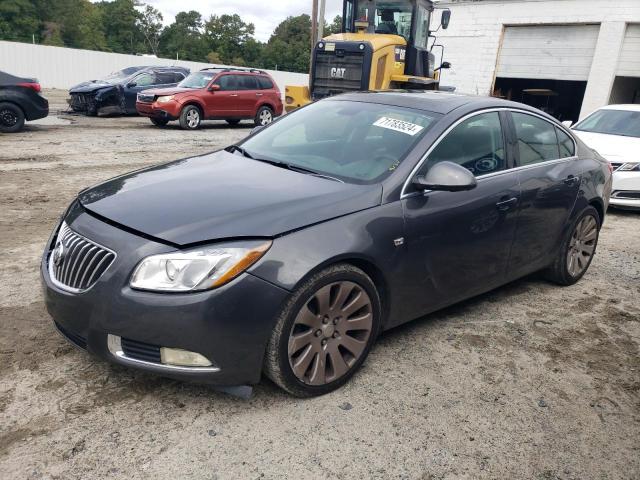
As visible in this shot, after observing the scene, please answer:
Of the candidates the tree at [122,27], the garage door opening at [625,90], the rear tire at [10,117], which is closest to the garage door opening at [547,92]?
the garage door opening at [625,90]

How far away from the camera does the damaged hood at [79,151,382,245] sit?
2596 millimetres

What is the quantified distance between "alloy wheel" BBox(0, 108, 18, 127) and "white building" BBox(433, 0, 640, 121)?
15.9 metres

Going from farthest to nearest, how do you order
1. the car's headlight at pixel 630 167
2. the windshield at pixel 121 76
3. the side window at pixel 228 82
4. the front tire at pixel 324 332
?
the windshield at pixel 121 76
the side window at pixel 228 82
the car's headlight at pixel 630 167
the front tire at pixel 324 332

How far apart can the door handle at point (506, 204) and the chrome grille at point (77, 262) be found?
2460 mm

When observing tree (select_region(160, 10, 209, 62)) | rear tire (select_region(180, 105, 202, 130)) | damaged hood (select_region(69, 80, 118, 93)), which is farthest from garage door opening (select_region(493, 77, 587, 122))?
tree (select_region(160, 10, 209, 62))

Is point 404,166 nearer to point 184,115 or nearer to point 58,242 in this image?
point 58,242

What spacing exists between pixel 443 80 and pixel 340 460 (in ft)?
73.5

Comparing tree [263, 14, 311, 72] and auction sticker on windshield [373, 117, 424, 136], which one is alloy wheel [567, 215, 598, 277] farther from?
tree [263, 14, 311, 72]

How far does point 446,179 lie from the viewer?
3.11m

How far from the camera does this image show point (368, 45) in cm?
1088

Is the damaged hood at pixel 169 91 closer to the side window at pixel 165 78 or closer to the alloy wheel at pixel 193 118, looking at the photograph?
the alloy wheel at pixel 193 118

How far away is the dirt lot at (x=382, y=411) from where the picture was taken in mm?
2398

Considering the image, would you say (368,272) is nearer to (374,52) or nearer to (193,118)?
(374,52)

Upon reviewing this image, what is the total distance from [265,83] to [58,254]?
14737 mm
